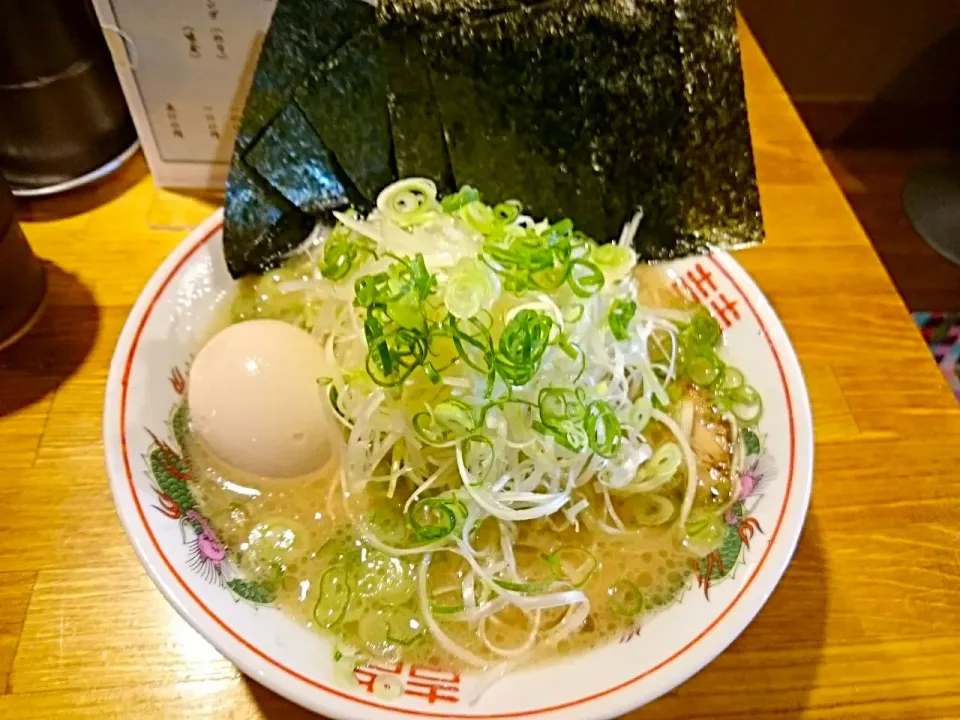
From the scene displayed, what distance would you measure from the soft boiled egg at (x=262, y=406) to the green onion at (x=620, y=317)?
34 cm

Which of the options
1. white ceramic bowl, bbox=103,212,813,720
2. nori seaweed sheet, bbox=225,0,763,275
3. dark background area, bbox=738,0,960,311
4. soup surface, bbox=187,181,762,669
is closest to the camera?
white ceramic bowl, bbox=103,212,813,720

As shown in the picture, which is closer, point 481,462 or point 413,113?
point 481,462

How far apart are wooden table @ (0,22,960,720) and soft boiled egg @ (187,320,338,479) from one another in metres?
0.19

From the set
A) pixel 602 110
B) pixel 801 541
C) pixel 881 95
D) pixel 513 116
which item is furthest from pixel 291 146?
pixel 881 95

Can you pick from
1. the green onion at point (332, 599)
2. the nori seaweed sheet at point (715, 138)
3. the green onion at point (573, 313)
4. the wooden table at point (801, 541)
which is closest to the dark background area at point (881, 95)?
the wooden table at point (801, 541)

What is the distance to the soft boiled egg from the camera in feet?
2.96

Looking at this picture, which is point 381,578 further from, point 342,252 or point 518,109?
point 518,109

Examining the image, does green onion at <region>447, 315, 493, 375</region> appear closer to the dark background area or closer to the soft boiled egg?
the soft boiled egg

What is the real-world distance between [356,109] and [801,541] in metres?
0.79

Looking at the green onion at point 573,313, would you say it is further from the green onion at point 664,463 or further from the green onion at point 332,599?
the green onion at point 332,599

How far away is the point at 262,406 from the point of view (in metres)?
0.90

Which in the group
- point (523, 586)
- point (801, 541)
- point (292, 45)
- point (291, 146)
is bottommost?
point (801, 541)

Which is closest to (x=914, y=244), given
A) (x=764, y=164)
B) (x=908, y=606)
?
(x=764, y=164)

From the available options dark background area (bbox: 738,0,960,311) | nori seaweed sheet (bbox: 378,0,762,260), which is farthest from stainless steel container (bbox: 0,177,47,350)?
dark background area (bbox: 738,0,960,311)
